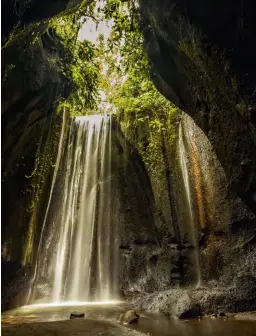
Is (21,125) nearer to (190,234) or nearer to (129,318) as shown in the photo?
(129,318)

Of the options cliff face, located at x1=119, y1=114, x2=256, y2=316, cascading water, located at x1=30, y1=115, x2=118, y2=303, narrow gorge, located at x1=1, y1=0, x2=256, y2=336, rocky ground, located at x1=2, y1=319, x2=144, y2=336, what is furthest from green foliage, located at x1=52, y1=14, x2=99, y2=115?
rocky ground, located at x1=2, y1=319, x2=144, y2=336

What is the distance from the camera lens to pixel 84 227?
33.2 feet

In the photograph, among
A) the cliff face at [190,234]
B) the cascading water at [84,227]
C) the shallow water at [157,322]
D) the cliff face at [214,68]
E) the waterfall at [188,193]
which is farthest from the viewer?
the cascading water at [84,227]

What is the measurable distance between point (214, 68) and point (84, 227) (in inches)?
252

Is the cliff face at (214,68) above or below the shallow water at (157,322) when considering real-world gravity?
above

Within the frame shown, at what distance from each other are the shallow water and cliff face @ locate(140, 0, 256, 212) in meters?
3.22

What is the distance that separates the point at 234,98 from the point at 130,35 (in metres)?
5.69

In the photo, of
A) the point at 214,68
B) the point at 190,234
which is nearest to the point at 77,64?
the point at 214,68

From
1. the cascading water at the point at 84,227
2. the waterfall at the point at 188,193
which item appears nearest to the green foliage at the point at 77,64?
the cascading water at the point at 84,227

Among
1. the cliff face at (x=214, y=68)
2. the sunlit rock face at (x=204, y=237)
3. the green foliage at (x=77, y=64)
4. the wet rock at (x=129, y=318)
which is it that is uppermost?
the green foliage at (x=77, y=64)

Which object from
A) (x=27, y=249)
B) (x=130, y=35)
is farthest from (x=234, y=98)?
(x=27, y=249)

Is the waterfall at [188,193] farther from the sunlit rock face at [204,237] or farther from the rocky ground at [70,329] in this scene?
the rocky ground at [70,329]

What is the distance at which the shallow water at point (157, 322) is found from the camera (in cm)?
461

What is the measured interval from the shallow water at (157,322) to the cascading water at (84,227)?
1.82 metres
